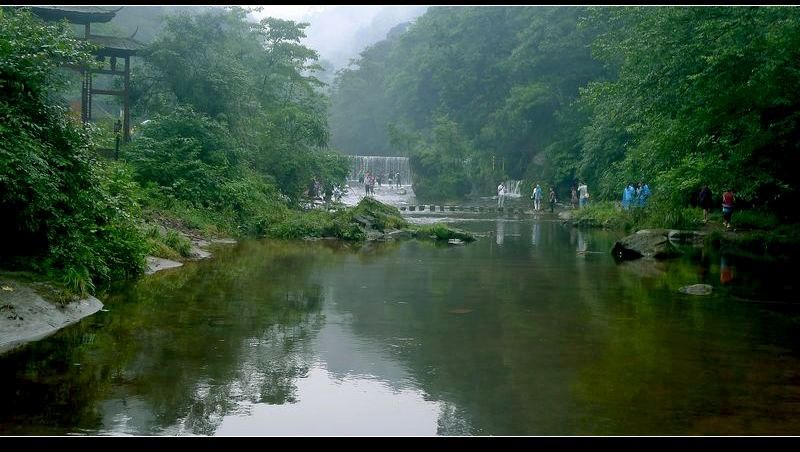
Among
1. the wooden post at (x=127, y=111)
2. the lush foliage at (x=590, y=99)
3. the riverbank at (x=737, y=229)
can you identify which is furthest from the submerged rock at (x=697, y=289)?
the wooden post at (x=127, y=111)

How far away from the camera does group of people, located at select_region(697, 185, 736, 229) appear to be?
74.1 ft

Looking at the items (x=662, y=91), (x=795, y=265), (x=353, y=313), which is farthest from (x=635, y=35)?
(x=353, y=313)

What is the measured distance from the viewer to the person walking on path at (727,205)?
73.6ft

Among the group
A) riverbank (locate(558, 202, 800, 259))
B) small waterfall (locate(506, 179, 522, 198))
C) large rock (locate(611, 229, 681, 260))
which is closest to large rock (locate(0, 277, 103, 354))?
large rock (locate(611, 229, 681, 260))

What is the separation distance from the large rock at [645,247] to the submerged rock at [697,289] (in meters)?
5.86

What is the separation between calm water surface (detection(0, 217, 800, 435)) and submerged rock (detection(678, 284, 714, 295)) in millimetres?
Answer: 163

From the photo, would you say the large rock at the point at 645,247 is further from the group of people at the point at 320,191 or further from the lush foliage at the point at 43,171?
the group of people at the point at 320,191

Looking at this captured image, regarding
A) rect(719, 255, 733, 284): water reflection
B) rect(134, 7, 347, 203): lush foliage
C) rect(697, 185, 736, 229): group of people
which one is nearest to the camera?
Answer: rect(719, 255, 733, 284): water reflection

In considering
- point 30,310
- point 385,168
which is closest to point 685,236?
point 30,310

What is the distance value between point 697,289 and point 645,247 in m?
6.63

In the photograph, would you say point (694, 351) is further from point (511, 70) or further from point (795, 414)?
point (511, 70)

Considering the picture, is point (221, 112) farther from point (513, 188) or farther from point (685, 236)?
point (513, 188)

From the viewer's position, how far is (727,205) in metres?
22.8

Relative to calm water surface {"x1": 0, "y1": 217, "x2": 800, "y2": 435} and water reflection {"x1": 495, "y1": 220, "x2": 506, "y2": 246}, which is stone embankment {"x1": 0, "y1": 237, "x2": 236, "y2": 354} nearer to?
calm water surface {"x1": 0, "y1": 217, "x2": 800, "y2": 435}
